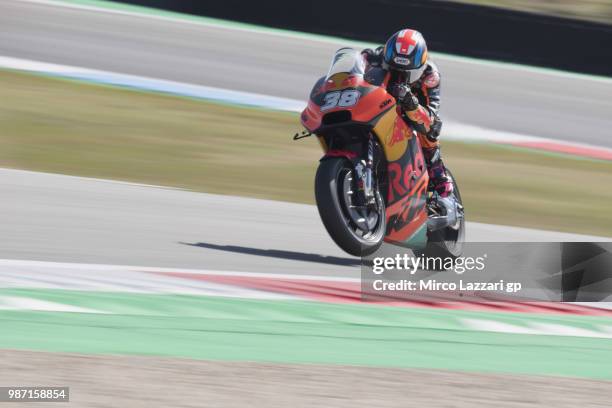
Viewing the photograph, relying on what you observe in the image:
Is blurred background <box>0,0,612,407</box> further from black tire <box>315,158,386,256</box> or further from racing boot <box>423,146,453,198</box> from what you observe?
racing boot <box>423,146,453,198</box>

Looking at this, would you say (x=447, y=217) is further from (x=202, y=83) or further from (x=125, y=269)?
(x=202, y=83)

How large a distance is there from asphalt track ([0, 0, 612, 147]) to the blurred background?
6 centimetres

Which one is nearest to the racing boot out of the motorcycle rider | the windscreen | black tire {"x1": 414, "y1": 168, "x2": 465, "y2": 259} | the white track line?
the motorcycle rider

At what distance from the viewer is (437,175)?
776 centimetres

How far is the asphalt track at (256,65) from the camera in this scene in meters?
16.3

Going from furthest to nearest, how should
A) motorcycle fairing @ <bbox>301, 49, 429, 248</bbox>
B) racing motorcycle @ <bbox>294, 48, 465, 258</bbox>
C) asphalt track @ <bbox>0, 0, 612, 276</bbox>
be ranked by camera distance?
asphalt track @ <bbox>0, 0, 612, 276</bbox>, motorcycle fairing @ <bbox>301, 49, 429, 248</bbox>, racing motorcycle @ <bbox>294, 48, 465, 258</bbox>

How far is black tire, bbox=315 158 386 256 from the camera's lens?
6.66 m

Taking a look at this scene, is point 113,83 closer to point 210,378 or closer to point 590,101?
point 590,101

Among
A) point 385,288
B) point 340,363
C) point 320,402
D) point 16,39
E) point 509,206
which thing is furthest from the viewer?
point 16,39

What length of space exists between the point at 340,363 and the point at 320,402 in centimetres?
65

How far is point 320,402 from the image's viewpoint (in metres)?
4.63

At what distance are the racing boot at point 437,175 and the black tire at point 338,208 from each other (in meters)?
0.98

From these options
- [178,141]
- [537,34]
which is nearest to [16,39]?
[178,141]

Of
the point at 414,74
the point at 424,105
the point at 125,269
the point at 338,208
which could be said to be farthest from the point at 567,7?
the point at 125,269
